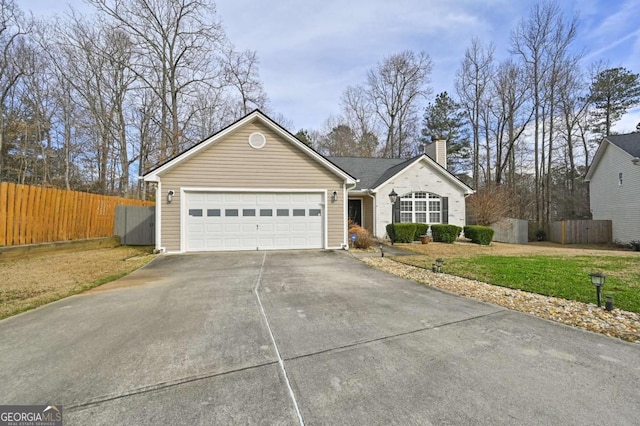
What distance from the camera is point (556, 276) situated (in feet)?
22.0

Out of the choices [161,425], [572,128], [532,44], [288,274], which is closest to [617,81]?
[572,128]

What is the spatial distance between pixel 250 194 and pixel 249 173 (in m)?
0.80

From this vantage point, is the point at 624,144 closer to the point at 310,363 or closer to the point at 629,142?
the point at 629,142

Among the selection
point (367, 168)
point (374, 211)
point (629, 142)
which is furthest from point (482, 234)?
point (629, 142)

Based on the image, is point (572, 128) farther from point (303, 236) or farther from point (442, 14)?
point (303, 236)

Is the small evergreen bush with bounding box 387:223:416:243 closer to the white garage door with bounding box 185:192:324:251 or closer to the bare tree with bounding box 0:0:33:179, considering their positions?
the white garage door with bounding box 185:192:324:251

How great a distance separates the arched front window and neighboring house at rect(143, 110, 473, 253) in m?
5.22

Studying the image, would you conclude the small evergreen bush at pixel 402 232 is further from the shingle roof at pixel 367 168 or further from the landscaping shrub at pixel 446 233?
the shingle roof at pixel 367 168

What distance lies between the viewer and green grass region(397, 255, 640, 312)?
5.13 m

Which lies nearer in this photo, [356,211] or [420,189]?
[420,189]

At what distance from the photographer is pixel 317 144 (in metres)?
33.5

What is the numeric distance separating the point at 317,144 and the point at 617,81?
86.7ft

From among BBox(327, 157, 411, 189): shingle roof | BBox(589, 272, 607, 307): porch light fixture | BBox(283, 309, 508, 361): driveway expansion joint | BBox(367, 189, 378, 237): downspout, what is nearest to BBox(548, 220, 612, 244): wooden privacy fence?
BBox(327, 157, 411, 189): shingle roof

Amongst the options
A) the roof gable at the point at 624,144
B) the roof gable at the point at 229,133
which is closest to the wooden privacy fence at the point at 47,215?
the roof gable at the point at 229,133
